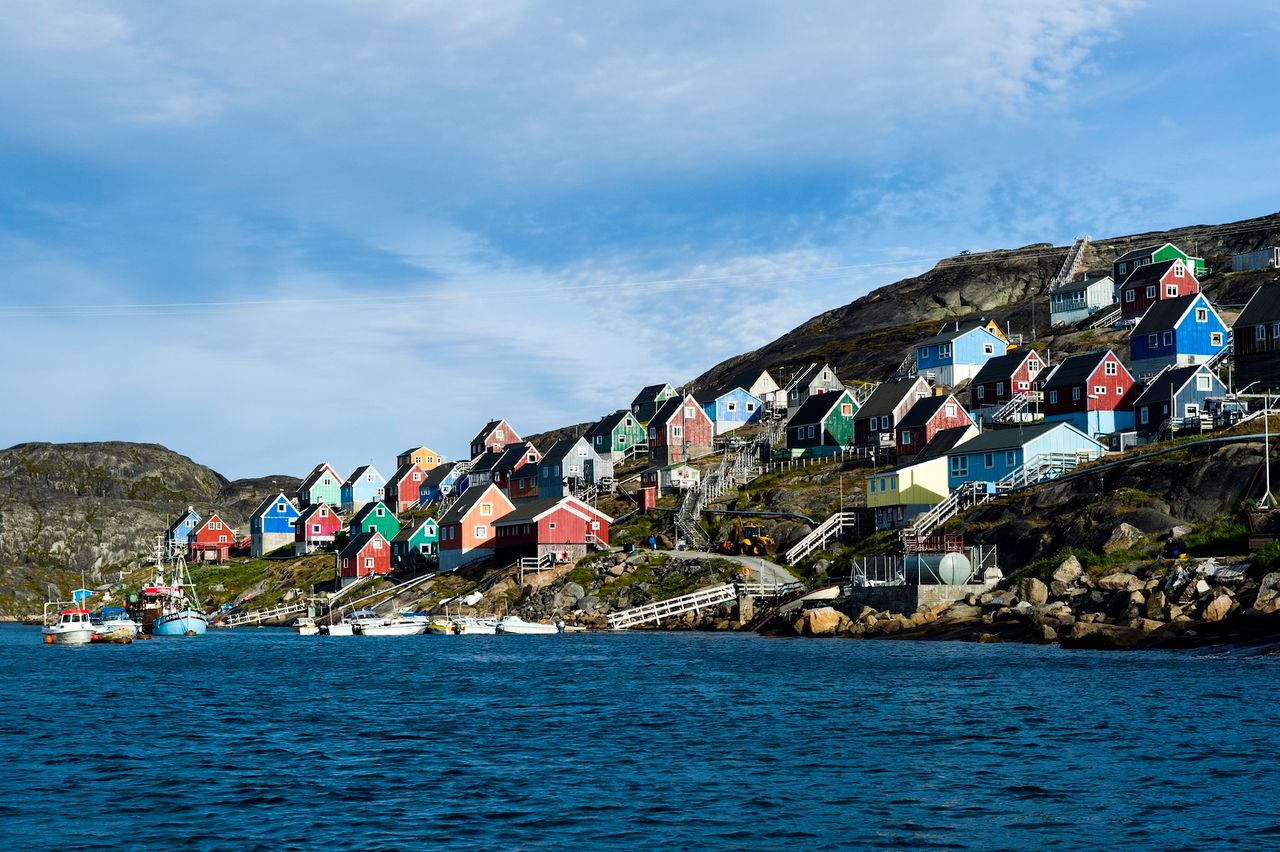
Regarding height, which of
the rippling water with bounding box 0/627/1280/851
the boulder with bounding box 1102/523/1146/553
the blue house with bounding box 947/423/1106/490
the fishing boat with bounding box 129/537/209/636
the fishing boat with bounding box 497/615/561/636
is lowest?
the rippling water with bounding box 0/627/1280/851

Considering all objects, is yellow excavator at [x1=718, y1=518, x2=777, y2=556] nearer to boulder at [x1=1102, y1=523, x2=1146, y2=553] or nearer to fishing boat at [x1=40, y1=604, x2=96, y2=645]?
boulder at [x1=1102, y1=523, x2=1146, y2=553]

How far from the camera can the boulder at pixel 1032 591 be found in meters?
68.7

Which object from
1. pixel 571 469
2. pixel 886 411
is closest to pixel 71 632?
pixel 571 469

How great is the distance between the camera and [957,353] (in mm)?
143000

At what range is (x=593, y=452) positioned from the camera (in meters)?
144

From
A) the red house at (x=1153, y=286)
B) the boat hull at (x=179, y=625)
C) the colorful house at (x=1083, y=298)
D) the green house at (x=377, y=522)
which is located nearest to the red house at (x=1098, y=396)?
the red house at (x=1153, y=286)

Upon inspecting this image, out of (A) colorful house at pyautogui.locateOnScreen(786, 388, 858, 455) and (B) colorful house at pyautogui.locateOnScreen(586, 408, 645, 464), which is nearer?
(A) colorful house at pyautogui.locateOnScreen(786, 388, 858, 455)

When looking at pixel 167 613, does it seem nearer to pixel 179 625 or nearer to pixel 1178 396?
pixel 179 625

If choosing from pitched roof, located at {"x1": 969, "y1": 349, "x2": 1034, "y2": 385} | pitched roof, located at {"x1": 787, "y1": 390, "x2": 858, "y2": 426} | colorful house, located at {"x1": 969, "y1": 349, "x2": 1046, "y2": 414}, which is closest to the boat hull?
pitched roof, located at {"x1": 787, "y1": 390, "x2": 858, "y2": 426}

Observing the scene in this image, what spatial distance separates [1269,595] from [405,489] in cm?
14161

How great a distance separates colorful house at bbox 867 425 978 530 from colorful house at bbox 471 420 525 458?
92285 mm

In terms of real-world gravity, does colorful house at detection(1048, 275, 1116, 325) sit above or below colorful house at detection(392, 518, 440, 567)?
above

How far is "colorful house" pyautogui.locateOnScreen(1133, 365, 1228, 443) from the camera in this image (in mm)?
99938

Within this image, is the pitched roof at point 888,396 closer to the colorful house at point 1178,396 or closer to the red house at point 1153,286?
the colorful house at point 1178,396
